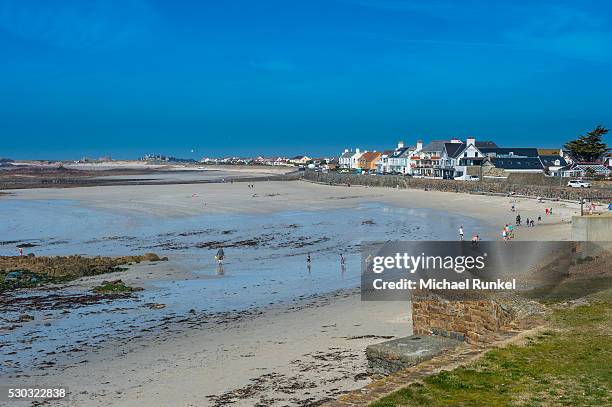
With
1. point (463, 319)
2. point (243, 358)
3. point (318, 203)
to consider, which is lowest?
point (243, 358)

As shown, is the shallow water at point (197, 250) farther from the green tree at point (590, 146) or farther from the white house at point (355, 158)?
the white house at point (355, 158)

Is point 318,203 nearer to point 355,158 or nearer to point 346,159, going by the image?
point 355,158

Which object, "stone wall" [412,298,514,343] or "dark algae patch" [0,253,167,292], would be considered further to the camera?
"dark algae patch" [0,253,167,292]

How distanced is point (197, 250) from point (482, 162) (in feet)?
201

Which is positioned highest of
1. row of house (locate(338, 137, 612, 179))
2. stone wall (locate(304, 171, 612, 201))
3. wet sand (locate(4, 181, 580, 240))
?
row of house (locate(338, 137, 612, 179))

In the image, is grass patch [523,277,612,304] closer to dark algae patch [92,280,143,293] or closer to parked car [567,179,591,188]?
dark algae patch [92,280,143,293]

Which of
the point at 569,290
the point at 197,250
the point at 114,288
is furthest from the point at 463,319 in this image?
the point at 197,250

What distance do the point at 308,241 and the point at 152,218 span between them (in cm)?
1972

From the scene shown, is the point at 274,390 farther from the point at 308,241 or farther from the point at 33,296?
the point at 308,241

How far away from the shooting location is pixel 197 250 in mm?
32906

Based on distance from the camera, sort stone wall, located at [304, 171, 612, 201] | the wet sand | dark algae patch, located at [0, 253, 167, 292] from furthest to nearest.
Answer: stone wall, located at [304, 171, 612, 201] < the wet sand < dark algae patch, located at [0, 253, 167, 292]

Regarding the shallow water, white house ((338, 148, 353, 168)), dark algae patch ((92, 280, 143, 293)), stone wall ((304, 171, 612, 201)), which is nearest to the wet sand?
stone wall ((304, 171, 612, 201))

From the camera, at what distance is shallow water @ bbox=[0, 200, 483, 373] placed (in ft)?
55.9

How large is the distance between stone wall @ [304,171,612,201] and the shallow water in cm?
1679
